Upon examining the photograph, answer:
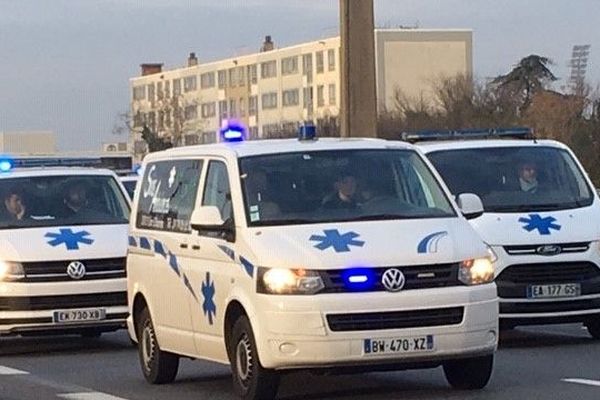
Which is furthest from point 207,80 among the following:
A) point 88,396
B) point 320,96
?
point 88,396

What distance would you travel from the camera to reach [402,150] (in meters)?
13.2

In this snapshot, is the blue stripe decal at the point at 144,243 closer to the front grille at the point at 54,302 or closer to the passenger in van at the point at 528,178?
the front grille at the point at 54,302

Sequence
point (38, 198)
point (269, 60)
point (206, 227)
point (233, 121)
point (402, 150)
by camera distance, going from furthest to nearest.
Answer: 1. point (269, 60)
2. point (38, 198)
3. point (233, 121)
4. point (402, 150)
5. point (206, 227)

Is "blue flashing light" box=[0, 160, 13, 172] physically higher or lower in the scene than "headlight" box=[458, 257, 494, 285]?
higher

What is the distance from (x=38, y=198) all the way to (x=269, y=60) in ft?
354

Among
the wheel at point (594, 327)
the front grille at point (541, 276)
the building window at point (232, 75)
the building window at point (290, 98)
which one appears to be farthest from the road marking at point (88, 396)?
the building window at point (232, 75)

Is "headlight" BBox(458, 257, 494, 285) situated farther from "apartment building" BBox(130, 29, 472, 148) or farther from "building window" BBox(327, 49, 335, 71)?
"building window" BBox(327, 49, 335, 71)

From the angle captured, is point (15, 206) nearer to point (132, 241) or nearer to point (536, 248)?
point (132, 241)

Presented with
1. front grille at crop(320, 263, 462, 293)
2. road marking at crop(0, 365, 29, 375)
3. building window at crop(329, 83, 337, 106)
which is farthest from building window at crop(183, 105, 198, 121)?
front grille at crop(320, 263, 462, 293)

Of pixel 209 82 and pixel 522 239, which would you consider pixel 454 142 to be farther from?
pixel 209 82

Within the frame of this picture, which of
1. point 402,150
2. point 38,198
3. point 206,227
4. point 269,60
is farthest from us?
point 269,60

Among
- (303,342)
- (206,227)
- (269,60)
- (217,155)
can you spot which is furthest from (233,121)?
(269,60)

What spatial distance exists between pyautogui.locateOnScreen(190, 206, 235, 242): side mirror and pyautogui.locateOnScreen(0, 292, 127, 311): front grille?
17.2 ft

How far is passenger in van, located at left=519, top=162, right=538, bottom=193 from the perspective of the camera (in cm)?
1690
